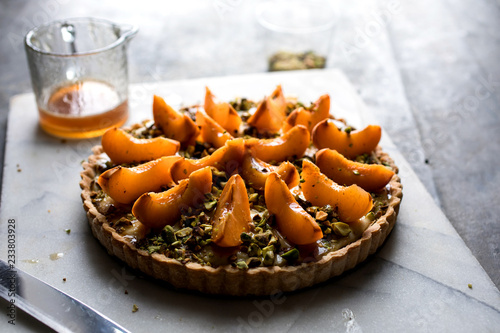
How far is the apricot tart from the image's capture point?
2.00 meters

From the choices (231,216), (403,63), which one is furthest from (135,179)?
(403,63)

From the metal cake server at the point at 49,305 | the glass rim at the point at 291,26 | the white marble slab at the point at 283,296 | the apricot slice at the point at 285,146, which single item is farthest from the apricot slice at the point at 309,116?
the glass rim at the point at 291,26

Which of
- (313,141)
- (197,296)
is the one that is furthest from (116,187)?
(313,141)

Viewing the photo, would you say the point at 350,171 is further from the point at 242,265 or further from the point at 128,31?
the point at 128,31

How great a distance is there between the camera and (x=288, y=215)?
6.72 ft

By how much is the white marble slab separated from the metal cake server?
66 mm

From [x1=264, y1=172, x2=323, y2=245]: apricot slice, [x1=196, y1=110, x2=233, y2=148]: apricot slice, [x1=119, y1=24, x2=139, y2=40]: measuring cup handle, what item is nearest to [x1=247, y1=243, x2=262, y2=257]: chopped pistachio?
[x1=264, y1=172, x2=323, y2=245]: apricot slice

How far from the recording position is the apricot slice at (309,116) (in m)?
2.63

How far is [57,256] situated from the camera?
2217 millimetres

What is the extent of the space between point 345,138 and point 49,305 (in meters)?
1.43

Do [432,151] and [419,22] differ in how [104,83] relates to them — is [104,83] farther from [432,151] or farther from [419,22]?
[419,22]

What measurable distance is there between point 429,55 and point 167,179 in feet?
9.78

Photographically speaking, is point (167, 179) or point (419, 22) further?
point (419, 22)

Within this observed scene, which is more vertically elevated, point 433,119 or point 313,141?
point 313,141
